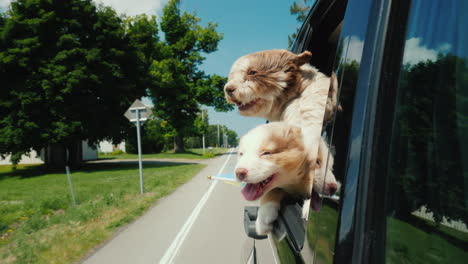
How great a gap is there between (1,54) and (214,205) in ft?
60.0

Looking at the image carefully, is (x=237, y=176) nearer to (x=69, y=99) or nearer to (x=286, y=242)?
(x=286, y=242)

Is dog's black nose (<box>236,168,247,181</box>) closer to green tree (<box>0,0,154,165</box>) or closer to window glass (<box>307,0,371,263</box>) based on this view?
window glass (<box>307,0,371,263</box>)

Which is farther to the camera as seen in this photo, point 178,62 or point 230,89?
point 178,62

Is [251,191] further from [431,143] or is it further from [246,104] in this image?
[431,143]

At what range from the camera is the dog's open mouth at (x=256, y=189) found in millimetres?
1086

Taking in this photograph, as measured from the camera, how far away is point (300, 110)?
1271 mm

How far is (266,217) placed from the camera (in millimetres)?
1352

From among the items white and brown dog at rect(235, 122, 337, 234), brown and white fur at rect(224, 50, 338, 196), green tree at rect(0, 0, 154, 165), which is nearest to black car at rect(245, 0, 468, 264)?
white and brown dog at rect(235, 122, 337, 234)

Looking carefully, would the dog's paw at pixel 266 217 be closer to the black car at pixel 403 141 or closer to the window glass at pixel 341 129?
the window glass at pixel 341 129

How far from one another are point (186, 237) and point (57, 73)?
17736 millimetres

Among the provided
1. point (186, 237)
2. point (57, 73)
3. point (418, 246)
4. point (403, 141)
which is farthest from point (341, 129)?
point (57, 73)

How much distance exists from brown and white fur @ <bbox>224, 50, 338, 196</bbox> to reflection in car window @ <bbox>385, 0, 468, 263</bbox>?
55 cm

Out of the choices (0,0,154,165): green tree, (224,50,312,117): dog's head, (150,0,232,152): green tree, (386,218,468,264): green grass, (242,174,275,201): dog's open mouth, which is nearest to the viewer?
(386,218,468,264): green grass

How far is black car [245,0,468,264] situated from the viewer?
23.6 inches
